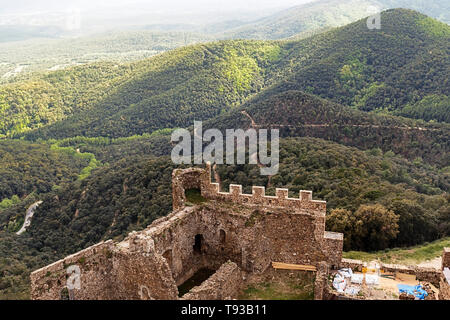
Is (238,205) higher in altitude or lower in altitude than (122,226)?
higher

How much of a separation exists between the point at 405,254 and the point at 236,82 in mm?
110753

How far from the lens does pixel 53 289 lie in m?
14.4

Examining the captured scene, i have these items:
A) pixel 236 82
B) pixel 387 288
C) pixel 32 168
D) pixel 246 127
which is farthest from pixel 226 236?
pixel 236 82

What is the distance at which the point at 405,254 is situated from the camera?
69.7 feet

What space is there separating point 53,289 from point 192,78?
112772 millimetres

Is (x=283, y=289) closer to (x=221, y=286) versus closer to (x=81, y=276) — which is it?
(x=221, y=286)

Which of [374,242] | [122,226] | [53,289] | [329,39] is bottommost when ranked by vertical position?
[122,226]

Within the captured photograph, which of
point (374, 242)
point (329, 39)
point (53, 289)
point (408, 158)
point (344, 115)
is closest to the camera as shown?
point (53, 289)

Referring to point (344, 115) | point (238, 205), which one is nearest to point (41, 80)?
point (344, 115)

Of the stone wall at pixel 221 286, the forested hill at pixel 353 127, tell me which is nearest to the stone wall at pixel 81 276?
the stone wall at pixel 221 286

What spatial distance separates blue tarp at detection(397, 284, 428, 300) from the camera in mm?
16266

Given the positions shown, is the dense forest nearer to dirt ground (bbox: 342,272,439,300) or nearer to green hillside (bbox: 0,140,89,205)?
green hillside (bbox: 0,140,89,205)

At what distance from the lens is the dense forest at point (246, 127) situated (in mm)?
32688

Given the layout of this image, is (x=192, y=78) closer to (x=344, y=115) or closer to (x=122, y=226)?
(x=344, y=115)
